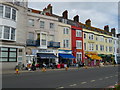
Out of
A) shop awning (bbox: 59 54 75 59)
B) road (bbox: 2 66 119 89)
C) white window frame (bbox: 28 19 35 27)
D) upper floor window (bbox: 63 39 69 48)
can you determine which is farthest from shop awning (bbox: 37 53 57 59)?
road (bbox: 2 66 119 89)

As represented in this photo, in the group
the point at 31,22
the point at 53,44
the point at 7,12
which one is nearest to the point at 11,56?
the point at 7,12

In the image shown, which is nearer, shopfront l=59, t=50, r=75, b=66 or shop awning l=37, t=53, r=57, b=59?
shop awning l=37, t=53, r=57, b=59

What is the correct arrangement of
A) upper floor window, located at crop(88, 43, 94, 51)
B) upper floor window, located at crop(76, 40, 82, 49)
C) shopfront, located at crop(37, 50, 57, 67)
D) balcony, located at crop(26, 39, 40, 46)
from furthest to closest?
upper floor window, located at crop(88, 43, 94, 51) < upper floor window, located at crop(76, 40, 82, 49) < shopfront, located at crop(37, 50, 57, 67) < balcony, located at crop(26, 39, 40, 46)

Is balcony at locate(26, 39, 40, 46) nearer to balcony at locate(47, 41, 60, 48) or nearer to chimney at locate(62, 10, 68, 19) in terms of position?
balcony at locate(47, 41, 60, 48)

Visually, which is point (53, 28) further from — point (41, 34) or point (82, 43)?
point (82, 43)

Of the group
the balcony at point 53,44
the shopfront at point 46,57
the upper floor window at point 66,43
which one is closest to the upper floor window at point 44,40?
the balcony at point 53,44

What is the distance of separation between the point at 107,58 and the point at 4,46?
35094mm

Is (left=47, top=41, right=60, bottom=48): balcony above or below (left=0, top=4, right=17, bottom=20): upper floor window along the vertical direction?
below

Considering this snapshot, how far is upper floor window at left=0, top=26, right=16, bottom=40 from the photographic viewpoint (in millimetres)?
22897

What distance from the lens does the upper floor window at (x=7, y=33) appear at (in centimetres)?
2290

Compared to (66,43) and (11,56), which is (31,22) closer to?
(11,56)

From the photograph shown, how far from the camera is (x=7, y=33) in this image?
23.6 m

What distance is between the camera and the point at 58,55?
32.4 meters

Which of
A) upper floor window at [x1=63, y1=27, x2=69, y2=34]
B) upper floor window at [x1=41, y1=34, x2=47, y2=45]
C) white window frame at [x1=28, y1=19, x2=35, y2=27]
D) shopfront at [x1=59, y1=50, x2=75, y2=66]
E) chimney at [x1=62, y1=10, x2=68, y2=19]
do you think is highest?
chimney at [x1=62, y1=10, x2=68, y2=19]
